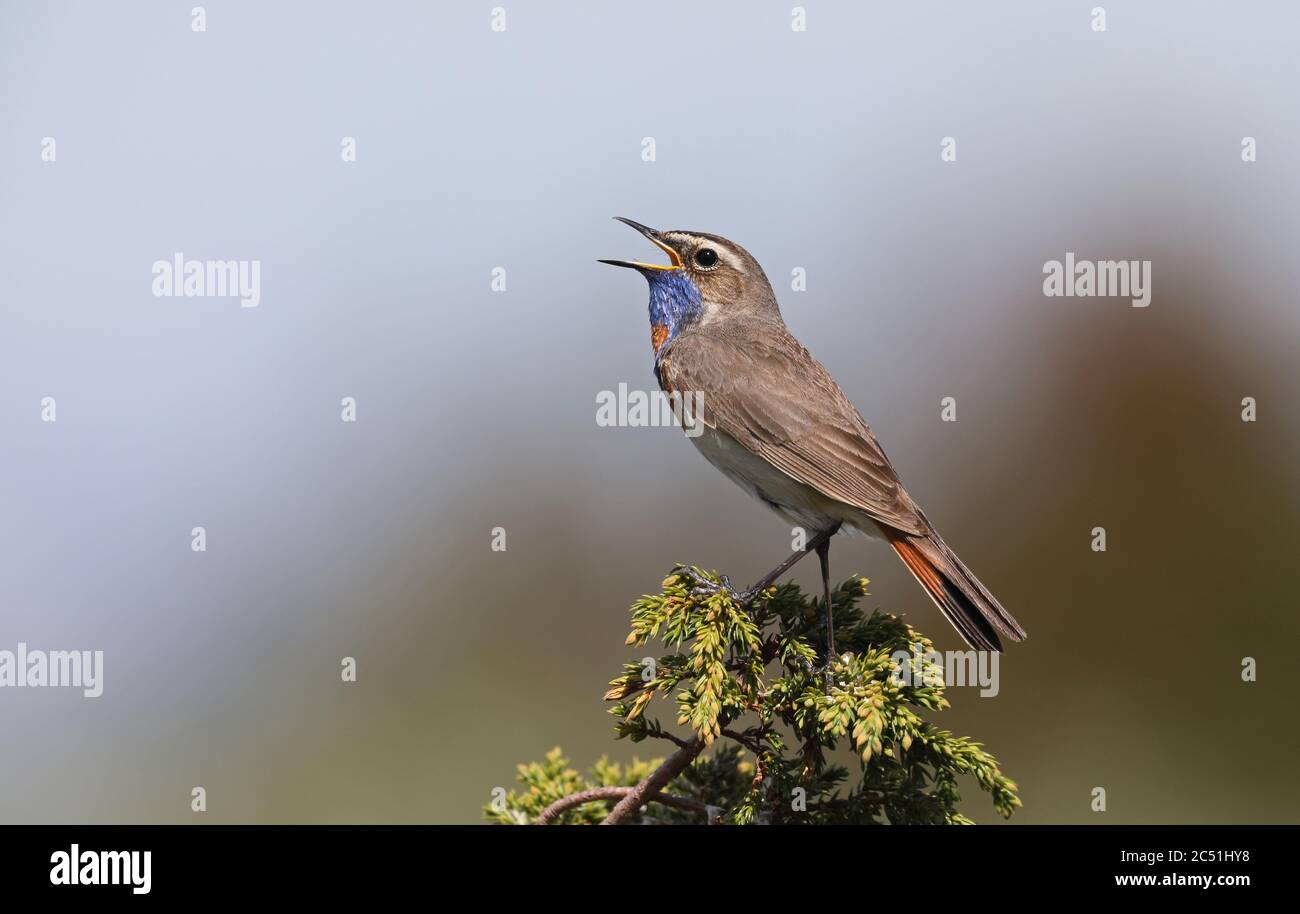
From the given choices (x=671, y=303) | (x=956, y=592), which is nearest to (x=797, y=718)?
(x=956, y=592)

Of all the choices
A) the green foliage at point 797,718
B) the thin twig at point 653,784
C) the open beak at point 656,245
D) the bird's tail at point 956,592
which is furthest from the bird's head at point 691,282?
the thin twig at point 653,784

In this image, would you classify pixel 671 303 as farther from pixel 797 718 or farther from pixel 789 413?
pixel 797 718

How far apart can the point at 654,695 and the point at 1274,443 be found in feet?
24.7

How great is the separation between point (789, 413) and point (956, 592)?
4.53ft

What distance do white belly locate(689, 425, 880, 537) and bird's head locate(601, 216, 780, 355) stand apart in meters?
1.05

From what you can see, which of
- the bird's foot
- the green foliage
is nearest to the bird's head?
the bird's foot

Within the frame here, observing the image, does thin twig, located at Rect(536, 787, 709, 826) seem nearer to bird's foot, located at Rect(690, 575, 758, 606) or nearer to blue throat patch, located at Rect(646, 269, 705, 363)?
bird's foot, located at Rect(690, 575, 758, 606)

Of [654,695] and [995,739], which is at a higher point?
[654,695]

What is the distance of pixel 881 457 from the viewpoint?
5.84 m

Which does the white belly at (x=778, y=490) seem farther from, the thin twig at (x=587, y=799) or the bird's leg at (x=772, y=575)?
the thin twig at (x=587, y=799)

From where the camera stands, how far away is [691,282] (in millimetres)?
6863

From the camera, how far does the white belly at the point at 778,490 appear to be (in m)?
5.72

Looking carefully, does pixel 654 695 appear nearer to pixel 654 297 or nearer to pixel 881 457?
pixel 881 457
